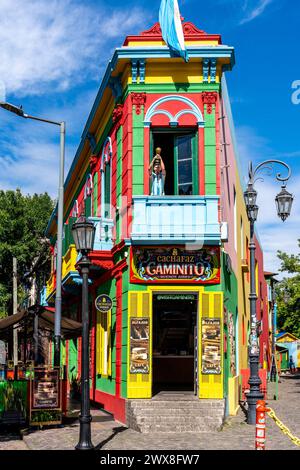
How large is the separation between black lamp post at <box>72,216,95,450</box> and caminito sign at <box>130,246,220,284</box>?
11.8 ft

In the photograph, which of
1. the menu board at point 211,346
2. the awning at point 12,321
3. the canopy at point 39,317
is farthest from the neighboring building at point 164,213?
the awning at point 12,321

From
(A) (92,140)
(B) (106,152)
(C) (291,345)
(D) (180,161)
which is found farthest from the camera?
(C) (291,345)

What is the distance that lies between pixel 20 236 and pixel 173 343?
24.7 m

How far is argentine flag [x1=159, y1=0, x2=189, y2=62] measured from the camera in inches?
620

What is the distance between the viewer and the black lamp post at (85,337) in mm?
11508

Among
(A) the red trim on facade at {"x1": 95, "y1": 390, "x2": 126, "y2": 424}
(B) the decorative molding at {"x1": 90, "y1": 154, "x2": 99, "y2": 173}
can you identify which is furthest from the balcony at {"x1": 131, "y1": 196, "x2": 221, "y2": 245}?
(B) the decorative molding at {"x1": 90, "y1": 154, "x2": 99, "y2": 173}

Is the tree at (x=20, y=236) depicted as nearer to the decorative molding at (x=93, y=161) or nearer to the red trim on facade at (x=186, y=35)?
the decorative molding at (x=93, y=161)

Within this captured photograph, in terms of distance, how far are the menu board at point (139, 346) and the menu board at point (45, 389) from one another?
1.83 meters

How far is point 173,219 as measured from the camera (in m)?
15.8

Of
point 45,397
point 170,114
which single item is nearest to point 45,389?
point 45,397

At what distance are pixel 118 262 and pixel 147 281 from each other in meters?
1.74

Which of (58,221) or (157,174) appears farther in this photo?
(58,221)

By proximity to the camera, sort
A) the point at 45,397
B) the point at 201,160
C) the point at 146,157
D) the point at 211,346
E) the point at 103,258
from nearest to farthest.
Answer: the point at 45,397 → the point at 211,346 → the point at 201,160 → the point at 146,157 → the point at 103,258

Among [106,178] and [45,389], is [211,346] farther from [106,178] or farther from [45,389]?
[106,178]
